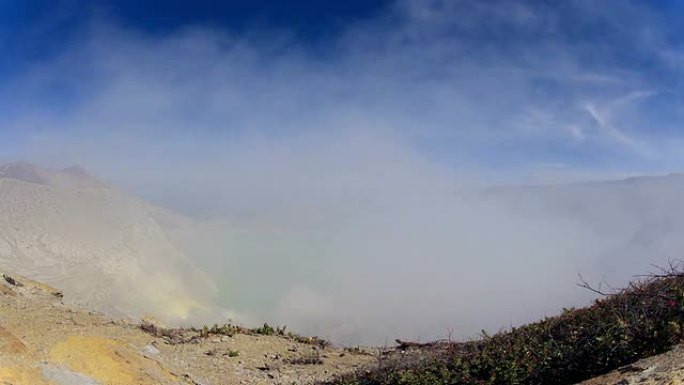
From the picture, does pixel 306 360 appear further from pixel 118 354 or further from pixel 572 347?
pixel 572 347

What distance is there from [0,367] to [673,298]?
36.6 feet

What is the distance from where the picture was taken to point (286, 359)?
16844 mm

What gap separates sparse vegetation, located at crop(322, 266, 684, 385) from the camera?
769cm

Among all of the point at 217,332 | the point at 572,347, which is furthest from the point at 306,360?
the point at 572,347

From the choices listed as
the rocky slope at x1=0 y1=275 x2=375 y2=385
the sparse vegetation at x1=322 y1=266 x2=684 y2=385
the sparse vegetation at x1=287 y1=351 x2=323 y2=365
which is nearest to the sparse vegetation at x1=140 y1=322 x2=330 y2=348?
the rocky slope at x1=0 y1=275 x2=375 y2=385

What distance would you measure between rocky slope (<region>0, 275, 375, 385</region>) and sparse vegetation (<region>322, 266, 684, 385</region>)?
4594 millimetres

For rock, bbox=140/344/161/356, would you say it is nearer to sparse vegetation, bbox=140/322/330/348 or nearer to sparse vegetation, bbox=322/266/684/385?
sparse vegetation, bbox=140/322/330/348

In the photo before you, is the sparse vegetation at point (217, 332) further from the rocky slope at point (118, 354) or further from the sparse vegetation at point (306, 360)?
the sparse vegetation at point (306, 360)

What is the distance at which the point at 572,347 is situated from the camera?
328 inches

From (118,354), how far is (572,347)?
30.4ft

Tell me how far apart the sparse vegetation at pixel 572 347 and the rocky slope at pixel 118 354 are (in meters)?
4.59

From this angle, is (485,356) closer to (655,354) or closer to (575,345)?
(575,345)

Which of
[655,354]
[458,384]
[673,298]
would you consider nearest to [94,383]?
[458,384]

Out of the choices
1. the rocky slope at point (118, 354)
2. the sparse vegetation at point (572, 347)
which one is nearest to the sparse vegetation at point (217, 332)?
the rocky slope at point (118, 354)
